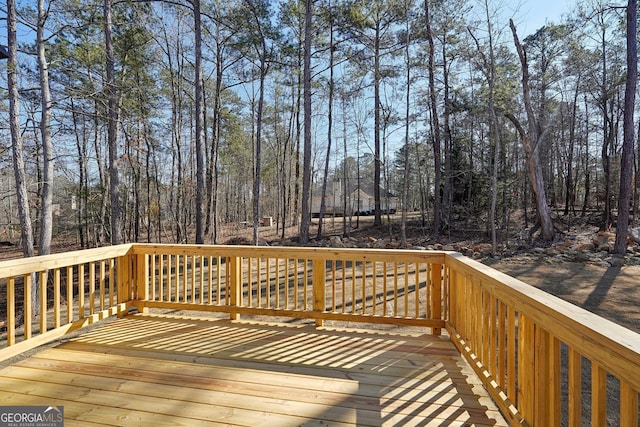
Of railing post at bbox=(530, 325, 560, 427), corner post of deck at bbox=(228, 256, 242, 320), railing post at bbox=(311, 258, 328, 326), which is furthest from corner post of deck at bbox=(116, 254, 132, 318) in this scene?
railing post at bbox=(530, 325, 560, 427)

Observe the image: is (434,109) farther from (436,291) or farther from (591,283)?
(436,291)

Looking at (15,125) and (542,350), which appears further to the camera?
(15,125)

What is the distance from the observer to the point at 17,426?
174 centimetres

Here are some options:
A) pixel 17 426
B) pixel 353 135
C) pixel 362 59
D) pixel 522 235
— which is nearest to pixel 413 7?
pixel 362 59

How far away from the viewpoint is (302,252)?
125 inches

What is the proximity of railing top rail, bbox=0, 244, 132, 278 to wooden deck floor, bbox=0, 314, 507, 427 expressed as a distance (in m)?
0.70

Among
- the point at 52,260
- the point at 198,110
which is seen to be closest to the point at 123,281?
the point at 52,260

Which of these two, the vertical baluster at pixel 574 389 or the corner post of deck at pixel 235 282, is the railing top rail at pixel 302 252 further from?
the vertical baluster at pixel 574 389

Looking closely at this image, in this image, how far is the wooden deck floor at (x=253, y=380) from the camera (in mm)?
1765

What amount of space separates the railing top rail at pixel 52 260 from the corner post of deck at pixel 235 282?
1.20 m

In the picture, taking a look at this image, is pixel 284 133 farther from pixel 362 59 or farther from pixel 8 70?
pixel 8 70

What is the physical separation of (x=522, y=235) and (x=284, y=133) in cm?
1315

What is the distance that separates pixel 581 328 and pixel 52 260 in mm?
3471

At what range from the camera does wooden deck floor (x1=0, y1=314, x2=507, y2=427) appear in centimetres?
176
